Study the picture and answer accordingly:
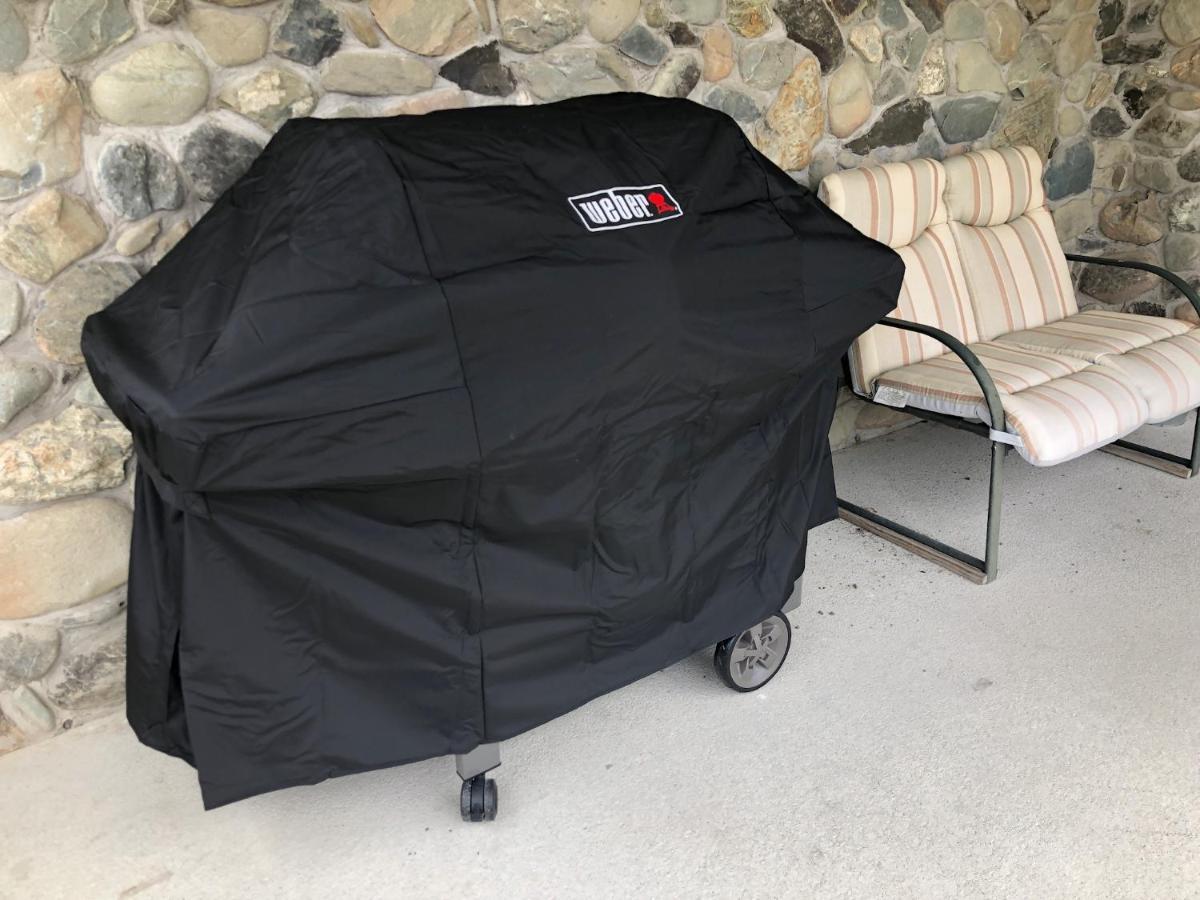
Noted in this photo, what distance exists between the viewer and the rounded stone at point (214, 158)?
1.85 m

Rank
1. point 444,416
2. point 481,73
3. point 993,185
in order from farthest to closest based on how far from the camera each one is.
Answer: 1. point 993,185
2. point 481,73
3. point 444,416

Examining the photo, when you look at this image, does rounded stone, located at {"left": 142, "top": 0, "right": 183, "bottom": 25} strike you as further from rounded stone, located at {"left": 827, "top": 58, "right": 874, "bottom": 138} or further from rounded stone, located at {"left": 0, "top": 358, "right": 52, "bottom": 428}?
rounded stone, located at {"left": 827, "top": 58, "right": 874, "bottom": 138}

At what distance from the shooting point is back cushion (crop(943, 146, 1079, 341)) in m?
2.96

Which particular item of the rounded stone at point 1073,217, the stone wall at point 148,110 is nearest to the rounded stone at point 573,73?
the stone wall at point 148,110

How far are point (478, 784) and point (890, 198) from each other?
1.95 meters

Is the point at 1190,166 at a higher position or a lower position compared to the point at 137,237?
lower

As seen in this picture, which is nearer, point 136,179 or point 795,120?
point 136,179

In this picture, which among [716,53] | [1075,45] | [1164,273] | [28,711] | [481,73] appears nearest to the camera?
[28,711]

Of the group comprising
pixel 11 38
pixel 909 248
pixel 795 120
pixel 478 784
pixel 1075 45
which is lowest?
pixel 478 784

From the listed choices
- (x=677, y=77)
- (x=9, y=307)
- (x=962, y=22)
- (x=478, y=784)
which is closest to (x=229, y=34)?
(x=9, y=307)

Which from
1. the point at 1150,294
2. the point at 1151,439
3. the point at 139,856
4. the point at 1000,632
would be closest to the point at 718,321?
the point at 1000,632

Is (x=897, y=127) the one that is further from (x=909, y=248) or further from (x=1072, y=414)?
(x=1072, y=414)

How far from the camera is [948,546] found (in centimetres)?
258

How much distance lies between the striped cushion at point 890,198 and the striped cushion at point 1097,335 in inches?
18.0
